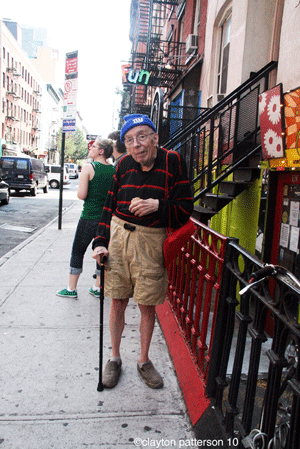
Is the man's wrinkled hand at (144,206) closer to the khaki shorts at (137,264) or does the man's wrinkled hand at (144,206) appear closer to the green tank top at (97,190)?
the khaki shorts at (137,264)

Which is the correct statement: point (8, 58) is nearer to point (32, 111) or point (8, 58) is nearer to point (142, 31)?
point (32, 111)

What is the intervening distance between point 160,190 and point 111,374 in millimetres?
1451

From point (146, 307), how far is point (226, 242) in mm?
923

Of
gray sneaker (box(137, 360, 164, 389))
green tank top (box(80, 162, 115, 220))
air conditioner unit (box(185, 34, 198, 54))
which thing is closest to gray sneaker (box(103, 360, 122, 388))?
gray sneaker (box(137, 360, 164, 389))

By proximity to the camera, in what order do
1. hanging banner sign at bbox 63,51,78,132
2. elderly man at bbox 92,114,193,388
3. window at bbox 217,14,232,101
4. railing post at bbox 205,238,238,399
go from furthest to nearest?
hanging banner sign at bbox 63,51,78,132, window at bbox 217,14,232,101, elderly man at bbox 92,114,193,388, railing post at bbox 205,238,238,399

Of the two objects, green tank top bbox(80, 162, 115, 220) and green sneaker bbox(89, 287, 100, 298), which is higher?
green tank top bbox(80, 162, 115, 220)

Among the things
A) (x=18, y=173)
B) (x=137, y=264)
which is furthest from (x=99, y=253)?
(x=18, y=173)

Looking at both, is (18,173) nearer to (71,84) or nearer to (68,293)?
(71,84)

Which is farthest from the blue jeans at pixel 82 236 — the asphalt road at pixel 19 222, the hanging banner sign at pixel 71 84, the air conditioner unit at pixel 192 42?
the air conditioner unit at pixel 192 42

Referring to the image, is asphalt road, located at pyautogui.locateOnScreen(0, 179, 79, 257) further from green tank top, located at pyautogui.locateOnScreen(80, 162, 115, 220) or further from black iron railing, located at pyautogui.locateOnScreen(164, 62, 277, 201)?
black iron railing, located at pyautogui.locateOnScreen(164, 62, 277, 201)

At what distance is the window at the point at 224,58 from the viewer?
817 cm

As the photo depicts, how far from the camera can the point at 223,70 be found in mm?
8523

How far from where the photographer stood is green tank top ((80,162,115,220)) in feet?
14.1

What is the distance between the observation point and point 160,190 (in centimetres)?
260
